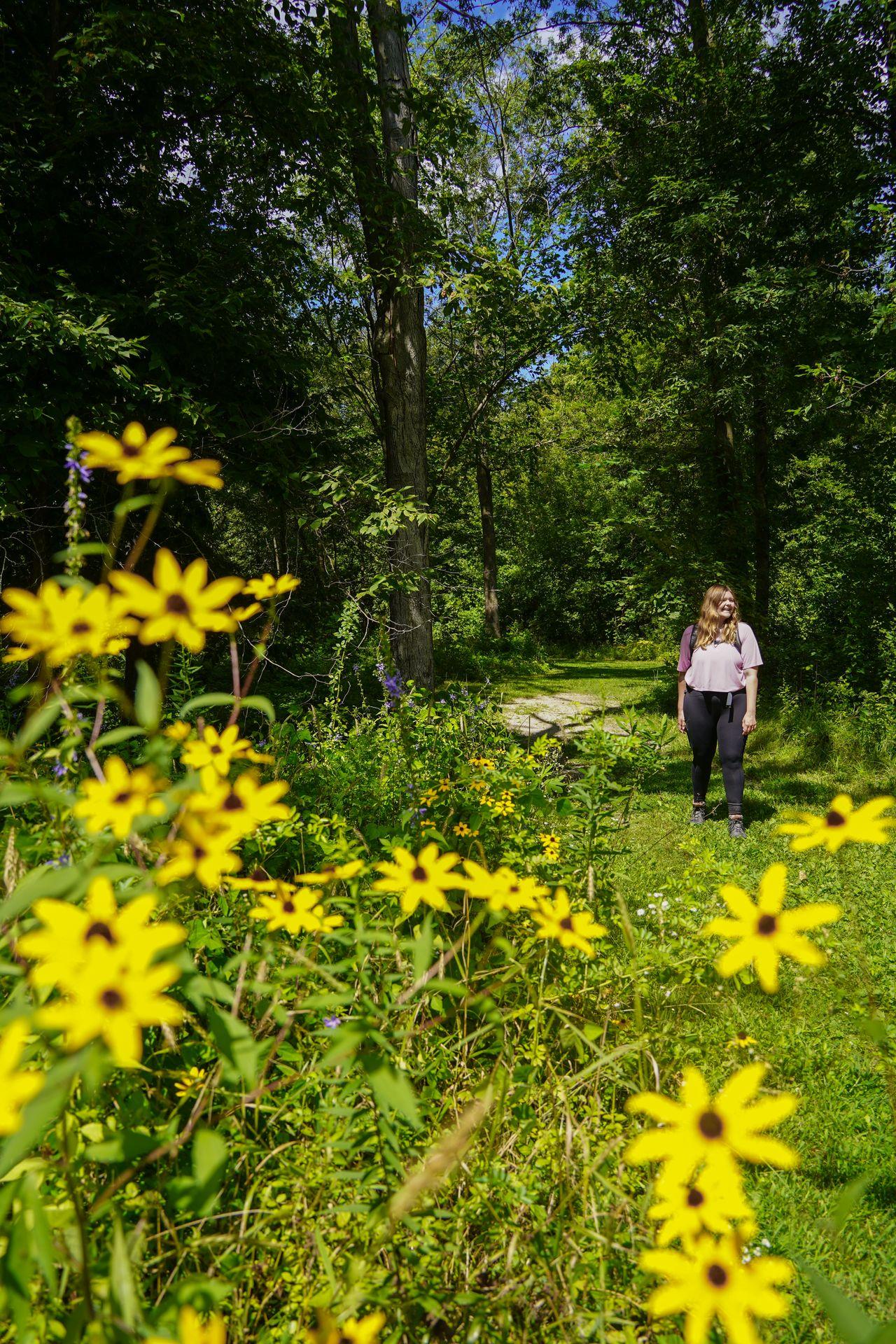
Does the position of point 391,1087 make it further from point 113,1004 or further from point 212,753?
point 212,753

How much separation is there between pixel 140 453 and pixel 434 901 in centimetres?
68

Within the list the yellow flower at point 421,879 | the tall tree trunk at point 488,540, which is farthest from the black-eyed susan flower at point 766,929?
the tall tree trunk at point 488,540

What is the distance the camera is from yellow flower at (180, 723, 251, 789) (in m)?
0.79

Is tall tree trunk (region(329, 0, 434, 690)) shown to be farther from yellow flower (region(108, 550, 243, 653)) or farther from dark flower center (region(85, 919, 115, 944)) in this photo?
dark flower center (region(85, 919, 115, 944))

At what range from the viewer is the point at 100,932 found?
60 centimetres

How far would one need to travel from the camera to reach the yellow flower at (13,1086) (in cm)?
49

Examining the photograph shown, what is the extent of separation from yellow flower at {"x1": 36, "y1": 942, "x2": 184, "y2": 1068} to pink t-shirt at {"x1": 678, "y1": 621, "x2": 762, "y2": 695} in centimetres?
414

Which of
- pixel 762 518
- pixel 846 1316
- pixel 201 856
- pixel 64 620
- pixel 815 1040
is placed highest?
pixel 762 518

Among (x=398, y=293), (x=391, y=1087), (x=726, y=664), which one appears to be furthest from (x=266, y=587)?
(x=398, y=293)

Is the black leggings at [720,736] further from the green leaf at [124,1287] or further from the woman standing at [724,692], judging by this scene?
the green leaf at [124,1287]

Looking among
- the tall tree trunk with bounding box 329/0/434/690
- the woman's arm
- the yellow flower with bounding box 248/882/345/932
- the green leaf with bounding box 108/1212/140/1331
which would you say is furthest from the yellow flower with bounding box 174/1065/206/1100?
the woman's arm

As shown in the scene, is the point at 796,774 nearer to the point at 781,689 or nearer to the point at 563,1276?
the point at 781,689

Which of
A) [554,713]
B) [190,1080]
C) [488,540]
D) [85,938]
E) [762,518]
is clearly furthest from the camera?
[488,540]

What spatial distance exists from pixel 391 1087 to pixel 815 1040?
207 centimetres
